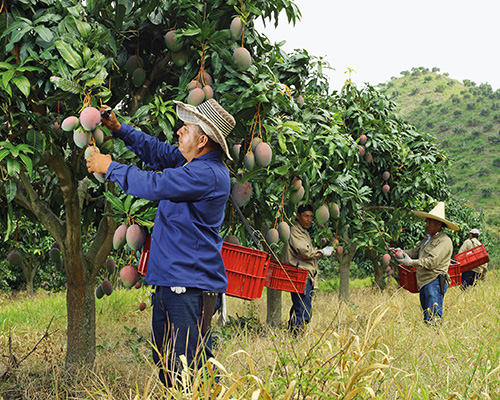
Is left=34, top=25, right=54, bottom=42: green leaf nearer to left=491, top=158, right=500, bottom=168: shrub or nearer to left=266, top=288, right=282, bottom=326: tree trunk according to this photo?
left=266, top=288, right=282, bottom=326: tree trunk

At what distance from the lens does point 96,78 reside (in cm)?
185

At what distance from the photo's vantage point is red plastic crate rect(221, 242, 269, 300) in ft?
7.82

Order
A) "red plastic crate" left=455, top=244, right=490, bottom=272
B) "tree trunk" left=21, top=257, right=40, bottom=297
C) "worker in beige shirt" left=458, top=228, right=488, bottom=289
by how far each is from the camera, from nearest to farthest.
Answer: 1. "red plastic crate" left=455, top=244, right=490, bottom=272
2. "worker in beige shirt" left=458, top=228, right=488, bottom=289
3. "tree trunk" left=21, top=257, right=40, bottom=297

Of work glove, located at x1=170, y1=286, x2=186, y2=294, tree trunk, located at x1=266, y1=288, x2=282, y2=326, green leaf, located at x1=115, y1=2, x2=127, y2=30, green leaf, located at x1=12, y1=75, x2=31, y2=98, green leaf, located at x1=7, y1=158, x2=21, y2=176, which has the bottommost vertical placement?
tree trunk, located at x1=266, y1=288, x2=282, y2=326

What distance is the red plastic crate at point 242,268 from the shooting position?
7.82ft

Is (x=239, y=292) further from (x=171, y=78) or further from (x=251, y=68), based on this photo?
(x=171, y=78)

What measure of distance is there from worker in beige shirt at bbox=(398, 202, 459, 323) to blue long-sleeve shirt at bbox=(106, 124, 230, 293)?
2.63 meters

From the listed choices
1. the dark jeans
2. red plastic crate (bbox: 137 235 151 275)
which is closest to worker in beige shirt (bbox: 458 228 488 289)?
red plastic crate (bbox: 137 235 151 275)

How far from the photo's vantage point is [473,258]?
5.23 metres

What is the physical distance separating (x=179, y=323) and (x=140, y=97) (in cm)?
139

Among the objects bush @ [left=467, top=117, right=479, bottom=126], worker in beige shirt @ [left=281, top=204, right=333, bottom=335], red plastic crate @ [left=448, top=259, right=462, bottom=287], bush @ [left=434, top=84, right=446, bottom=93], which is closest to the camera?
worker in beige shirt @ [left=281, top=204, right=333, bottom=335]

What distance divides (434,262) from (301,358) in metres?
2.49

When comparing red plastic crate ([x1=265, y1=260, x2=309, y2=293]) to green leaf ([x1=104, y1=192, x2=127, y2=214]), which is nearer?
green leaf ([x1=104, y1=192, x2=127, y2=214])

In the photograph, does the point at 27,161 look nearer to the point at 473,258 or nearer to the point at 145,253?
the point at 145,253
